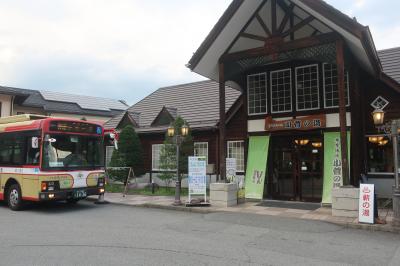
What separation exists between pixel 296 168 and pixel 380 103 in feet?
14.1

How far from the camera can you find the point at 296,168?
14.3 meters

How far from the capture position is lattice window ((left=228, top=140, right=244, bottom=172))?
712 inches

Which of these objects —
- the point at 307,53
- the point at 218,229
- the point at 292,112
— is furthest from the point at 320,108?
the point at 218,229

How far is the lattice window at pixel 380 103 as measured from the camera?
14.1 metres

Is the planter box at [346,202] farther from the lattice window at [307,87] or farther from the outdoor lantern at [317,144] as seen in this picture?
the lattice window at [307,87]

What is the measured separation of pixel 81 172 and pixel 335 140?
928cm

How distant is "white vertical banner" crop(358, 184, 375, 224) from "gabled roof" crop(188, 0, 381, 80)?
4.56 metres

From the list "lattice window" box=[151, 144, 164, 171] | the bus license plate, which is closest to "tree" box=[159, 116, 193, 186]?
"lattice window" box=[151, 144, 164, 171]

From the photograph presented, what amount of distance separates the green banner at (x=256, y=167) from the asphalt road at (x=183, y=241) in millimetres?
3070

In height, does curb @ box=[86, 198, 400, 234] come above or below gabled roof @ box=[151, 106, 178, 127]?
below

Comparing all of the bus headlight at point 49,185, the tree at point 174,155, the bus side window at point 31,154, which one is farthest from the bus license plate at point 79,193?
the tree at point 174,155

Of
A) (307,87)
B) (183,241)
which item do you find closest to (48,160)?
(183,241)

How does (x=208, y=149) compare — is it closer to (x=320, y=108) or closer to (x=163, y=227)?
(x=320, y=108)

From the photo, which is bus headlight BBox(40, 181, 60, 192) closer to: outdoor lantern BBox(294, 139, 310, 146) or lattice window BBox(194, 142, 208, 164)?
outdoor lantern BBox(294, 139, 310, 146)
